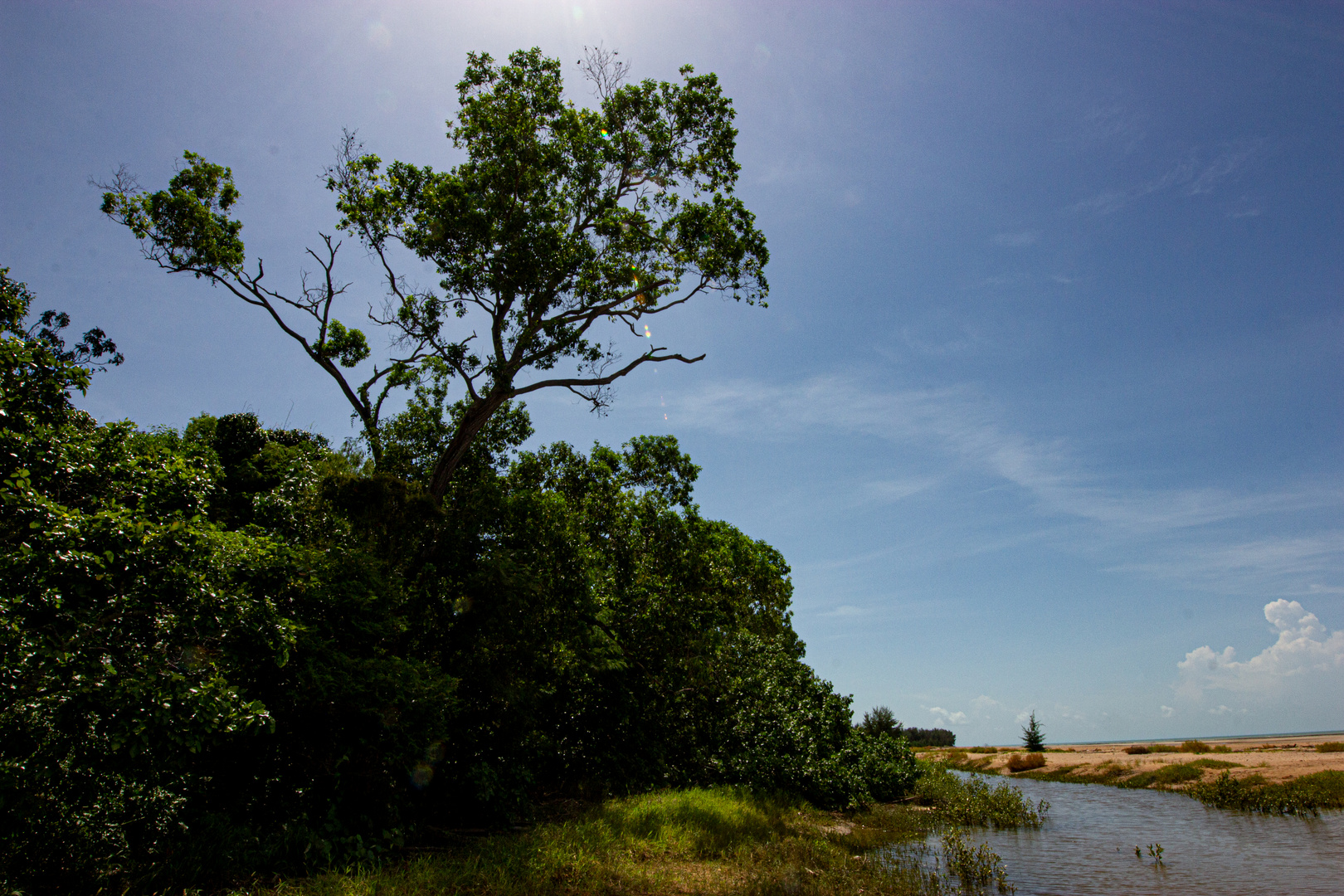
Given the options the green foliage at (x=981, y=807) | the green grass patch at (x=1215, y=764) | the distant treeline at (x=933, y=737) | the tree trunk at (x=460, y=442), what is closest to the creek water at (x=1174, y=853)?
the green foliage at (x=981, y=807)

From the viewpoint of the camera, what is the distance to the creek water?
1154 centimetres

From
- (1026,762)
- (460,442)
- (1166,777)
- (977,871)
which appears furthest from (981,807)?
(1026,762)

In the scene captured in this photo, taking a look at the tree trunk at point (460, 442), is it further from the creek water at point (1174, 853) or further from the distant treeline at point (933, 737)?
the distant treeline at point (933, 737)

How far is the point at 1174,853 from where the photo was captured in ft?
48.6

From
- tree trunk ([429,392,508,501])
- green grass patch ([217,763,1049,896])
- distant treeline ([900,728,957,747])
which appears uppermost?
tree trunk ([429,392,508,501])

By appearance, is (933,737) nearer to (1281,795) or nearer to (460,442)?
(1281,795)

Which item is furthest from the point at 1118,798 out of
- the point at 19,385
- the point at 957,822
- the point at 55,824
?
the point at 19,385

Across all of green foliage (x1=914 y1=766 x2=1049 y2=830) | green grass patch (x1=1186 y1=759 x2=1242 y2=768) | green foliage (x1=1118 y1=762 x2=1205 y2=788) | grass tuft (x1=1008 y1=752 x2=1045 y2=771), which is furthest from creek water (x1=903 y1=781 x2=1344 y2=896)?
grass tuft (x1=1008 y1=752 x2=1045 y2=771)

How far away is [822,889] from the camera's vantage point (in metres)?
10.0

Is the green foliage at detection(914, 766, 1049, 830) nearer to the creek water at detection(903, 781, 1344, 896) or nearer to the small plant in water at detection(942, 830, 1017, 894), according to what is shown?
the creek water at detection(903, 781, 1344, 896)

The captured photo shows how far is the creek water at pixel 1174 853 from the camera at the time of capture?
37.9 feet

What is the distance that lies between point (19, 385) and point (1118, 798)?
38.2 m

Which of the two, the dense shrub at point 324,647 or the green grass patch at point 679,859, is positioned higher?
the dense shrub at point 324,647

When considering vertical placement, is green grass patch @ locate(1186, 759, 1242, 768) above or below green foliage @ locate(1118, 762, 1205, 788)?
above
